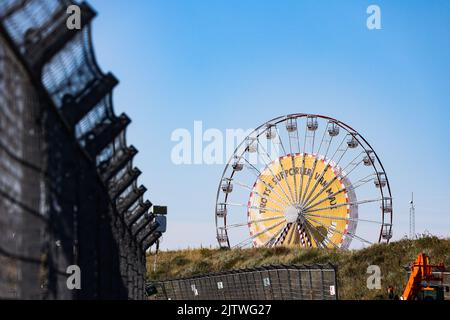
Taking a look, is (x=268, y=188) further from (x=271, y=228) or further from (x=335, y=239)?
(x=335, y=239)

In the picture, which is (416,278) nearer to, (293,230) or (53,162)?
(53,162)

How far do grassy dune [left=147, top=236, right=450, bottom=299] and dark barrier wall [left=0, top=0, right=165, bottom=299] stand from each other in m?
22.8

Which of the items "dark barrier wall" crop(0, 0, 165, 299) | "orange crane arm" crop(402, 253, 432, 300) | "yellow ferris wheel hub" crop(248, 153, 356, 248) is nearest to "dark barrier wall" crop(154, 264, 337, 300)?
"orange crane arm" crop(402, 253, 432, 300)

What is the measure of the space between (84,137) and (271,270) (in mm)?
19388

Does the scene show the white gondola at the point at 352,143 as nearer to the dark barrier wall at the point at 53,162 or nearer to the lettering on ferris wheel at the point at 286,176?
the lettering on ferris wheel at the point at 286,176

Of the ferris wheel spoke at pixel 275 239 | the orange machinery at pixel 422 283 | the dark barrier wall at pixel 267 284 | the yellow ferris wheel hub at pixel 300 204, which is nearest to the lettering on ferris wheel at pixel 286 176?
the yellow ferris wheel hub at pixel 300 204

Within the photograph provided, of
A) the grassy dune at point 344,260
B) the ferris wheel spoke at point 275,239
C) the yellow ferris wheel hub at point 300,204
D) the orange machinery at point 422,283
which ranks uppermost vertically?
the yellow ferris wheel hub at point 300,204

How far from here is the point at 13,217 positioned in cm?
691

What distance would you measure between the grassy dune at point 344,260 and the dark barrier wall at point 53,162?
22.8 metres

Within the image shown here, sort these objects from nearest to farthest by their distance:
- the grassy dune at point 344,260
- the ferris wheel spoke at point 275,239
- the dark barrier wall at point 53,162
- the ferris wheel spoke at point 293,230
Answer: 1. the dark barrier wall at point 53,162
2. the grassy dune at point 344,260
3. the ferris wheel spoke at point 293,230
4. the ferris wheel spoke at point 275,239

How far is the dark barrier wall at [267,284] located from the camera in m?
26.1

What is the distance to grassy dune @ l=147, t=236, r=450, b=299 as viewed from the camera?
37.7 metres

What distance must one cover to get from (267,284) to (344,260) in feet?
50.4

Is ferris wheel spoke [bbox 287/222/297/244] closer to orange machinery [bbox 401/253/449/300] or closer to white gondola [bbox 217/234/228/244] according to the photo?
white gondola [bbox 217/234/228/244]
